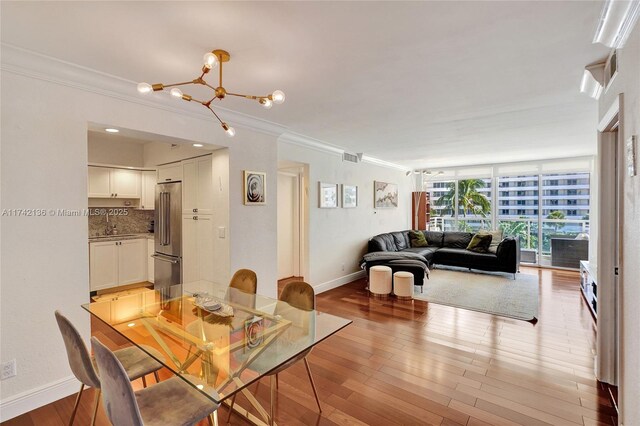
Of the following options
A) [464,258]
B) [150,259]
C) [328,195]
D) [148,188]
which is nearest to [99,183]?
[148,188]

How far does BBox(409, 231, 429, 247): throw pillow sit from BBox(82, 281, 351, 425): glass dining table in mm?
5748

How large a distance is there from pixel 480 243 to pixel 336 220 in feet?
11.5

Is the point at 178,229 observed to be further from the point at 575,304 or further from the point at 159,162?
the point at 575,304

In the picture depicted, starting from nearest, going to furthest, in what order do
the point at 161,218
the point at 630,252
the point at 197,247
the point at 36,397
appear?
the point at 630,252 → the point at 36,397 → the point at 197,247 → the point at 161,218

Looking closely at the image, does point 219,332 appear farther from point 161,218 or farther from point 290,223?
point 290,223

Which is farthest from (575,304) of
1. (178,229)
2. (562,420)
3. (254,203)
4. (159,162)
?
(159,162)

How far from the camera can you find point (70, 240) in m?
2.40

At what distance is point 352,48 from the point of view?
209 cm

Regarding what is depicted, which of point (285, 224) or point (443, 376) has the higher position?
point (285, 224)

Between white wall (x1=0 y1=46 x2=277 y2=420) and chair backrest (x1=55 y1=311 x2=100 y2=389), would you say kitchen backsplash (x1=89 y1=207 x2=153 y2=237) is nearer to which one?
white wall (x1=0 y1=46 x2=277 y2=420)

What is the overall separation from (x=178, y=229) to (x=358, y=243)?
3.48 m

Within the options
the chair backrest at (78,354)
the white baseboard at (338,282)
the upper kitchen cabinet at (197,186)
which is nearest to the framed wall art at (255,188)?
the upper kitchen cabinet at (197,186)

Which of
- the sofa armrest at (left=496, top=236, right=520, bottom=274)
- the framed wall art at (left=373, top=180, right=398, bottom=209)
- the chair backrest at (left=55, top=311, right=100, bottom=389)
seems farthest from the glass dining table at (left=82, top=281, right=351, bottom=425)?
the sofa armrest at (left=496, top=236, right=520, bottom=274)

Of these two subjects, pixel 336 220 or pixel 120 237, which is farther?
pixel 336 220
